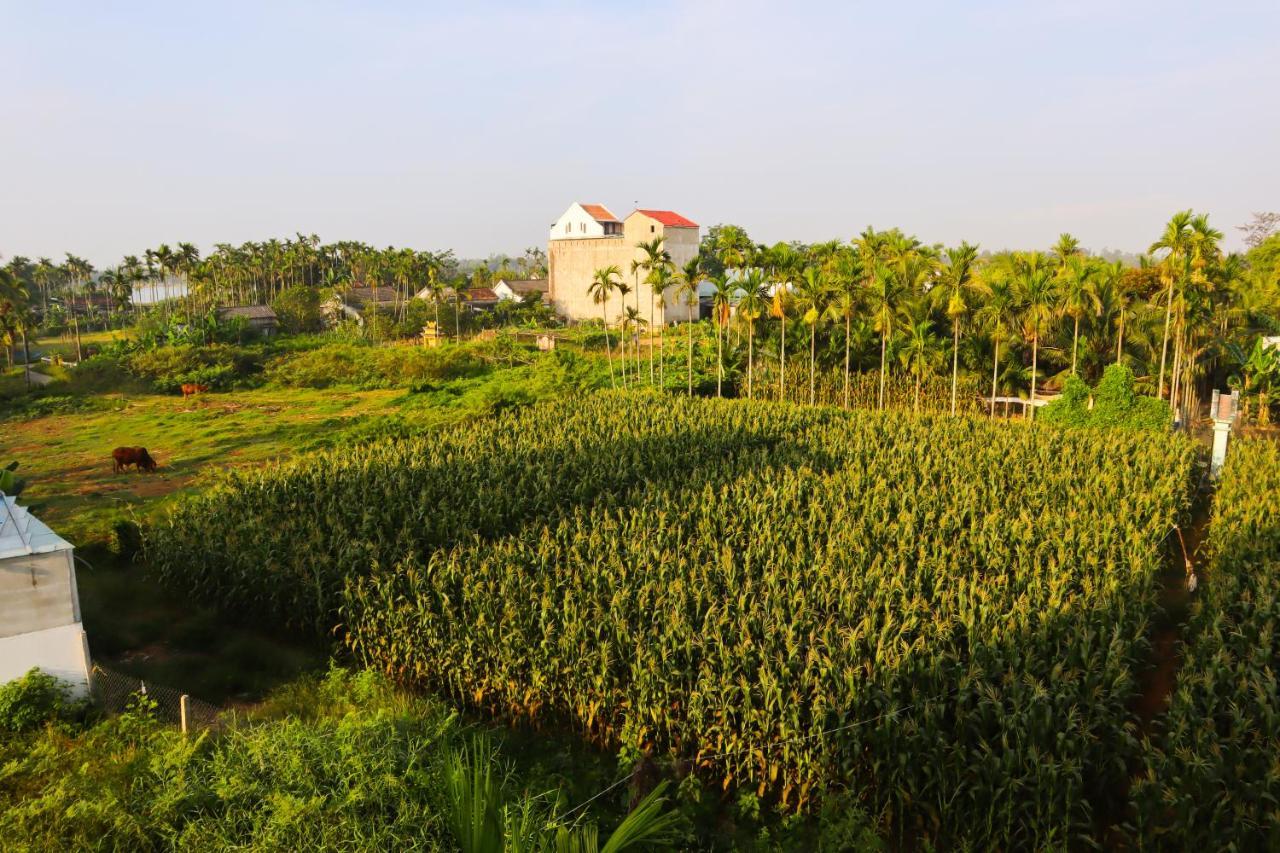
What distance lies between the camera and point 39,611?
12.6 meters

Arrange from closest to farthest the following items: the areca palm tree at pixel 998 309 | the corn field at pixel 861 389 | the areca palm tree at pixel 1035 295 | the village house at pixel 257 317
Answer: the areca palm tree at pixel 1035 295, the areca palm tree at pixel 998 309, the corn field at pixel 861 389, the village house at pixel 257 317

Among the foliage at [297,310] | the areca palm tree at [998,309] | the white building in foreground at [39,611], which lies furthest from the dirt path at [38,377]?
the areca palm tree at [998,309]

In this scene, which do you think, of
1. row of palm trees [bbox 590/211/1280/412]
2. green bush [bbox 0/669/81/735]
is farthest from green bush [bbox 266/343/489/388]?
green bush [bbox 0/669/81/735]

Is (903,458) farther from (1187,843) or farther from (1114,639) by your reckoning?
(1187,843)

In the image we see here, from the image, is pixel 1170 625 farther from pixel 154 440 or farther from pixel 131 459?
pixel 154 440

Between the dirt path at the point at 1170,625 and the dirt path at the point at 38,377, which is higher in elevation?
the dirt path at the point at 38,377

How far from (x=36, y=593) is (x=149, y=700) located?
2.59 meters

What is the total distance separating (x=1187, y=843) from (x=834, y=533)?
29.4 ft

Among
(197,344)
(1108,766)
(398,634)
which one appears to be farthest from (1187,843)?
(197,344)

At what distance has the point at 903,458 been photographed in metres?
24.5

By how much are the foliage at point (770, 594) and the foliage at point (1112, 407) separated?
19.3 ft

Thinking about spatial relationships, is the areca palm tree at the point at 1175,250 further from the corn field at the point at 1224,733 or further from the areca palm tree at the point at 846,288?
the corn field at the point at 1224,733

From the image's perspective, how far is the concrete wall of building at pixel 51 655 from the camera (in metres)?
12.4

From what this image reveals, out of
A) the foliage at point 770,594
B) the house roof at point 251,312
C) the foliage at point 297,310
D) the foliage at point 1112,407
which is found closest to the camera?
the foliage at point 770,594
